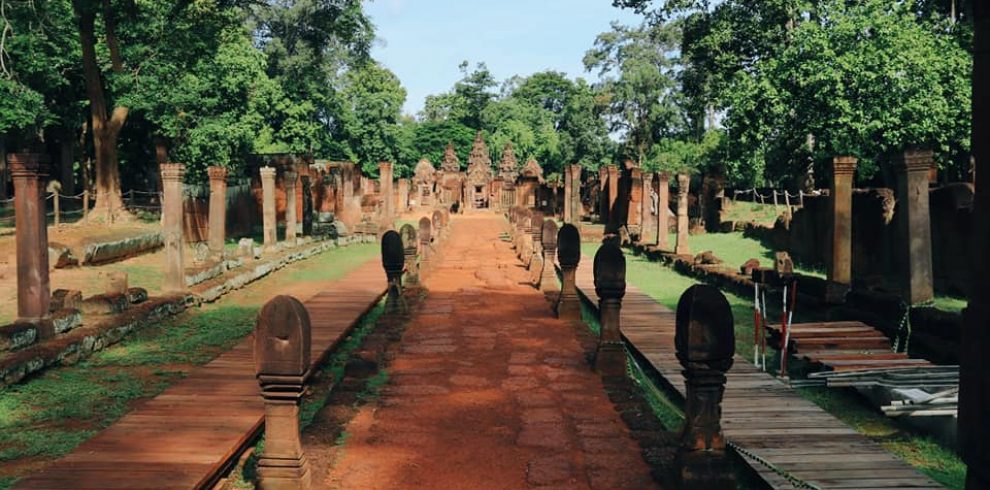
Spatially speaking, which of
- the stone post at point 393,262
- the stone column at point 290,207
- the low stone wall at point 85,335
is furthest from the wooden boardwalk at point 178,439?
the stone column at point 290,207

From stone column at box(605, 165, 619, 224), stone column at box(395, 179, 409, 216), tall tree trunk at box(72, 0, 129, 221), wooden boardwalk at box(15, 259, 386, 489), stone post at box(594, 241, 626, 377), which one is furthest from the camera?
stone column at box(395, 179, 409, 216)

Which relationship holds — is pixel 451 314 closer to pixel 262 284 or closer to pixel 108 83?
pixel 262 284

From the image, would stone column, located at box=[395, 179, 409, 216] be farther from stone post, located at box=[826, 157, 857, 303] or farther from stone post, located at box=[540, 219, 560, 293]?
stone post, located at box=[826, 157, 857, 303]

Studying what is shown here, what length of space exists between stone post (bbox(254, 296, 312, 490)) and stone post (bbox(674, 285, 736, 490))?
2.09 m

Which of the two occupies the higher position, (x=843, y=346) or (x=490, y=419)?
(x=843, y=346)

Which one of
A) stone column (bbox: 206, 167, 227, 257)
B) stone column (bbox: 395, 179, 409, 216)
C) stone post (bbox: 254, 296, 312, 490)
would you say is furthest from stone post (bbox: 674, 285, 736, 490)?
stone column (bbox: 395, 179, 409, 216)

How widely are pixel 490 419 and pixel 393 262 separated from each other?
4238mm

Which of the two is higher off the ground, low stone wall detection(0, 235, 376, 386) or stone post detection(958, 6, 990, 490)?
stone post detection(958, 6, 990, 490)

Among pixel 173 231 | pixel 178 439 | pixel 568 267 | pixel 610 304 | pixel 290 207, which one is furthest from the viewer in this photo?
pixel 290 207

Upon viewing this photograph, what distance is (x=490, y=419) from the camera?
5.88 metres

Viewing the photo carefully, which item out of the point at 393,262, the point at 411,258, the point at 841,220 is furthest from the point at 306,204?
the point at 841,220

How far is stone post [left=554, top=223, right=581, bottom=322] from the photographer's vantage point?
959 cm

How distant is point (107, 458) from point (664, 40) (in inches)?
2049

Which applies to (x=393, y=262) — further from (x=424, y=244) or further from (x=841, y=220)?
(x=841, y=220)
